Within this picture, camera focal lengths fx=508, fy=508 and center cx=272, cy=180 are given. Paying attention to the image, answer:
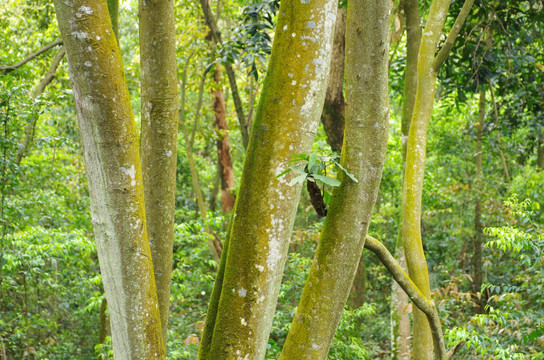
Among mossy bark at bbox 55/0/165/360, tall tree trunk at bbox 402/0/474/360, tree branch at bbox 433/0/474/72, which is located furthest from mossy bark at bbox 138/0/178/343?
tree branch at bbox 433/0/474/72

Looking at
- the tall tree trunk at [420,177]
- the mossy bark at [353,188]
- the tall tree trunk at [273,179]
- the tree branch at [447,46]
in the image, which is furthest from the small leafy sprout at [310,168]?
the tree branch at [447,46]

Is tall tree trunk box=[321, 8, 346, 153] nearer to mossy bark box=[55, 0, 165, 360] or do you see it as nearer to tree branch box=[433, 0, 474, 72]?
tree branch box=[433, 0, 474, 72]

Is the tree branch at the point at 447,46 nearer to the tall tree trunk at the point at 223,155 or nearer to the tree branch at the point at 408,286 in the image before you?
the tree branch at the point at 408,286

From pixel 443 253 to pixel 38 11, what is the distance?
8.54m

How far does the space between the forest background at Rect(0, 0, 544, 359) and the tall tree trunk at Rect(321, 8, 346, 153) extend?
13 centimetres

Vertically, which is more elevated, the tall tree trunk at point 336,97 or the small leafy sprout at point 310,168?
the tall tree trunk at point 336,97

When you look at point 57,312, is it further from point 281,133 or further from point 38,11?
point 281,133

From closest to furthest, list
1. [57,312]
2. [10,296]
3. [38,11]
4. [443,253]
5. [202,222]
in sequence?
[202,222]
[38,11]
[10,296]
[57,312]
[443,253]

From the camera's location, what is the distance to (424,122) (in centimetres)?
352

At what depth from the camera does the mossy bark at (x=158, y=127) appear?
243cm

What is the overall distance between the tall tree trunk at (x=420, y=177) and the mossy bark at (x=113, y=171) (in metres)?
1.98

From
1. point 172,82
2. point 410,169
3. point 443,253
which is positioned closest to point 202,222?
point 410,169

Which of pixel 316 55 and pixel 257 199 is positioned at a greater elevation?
pixel 316 55

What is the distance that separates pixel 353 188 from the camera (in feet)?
6.30
